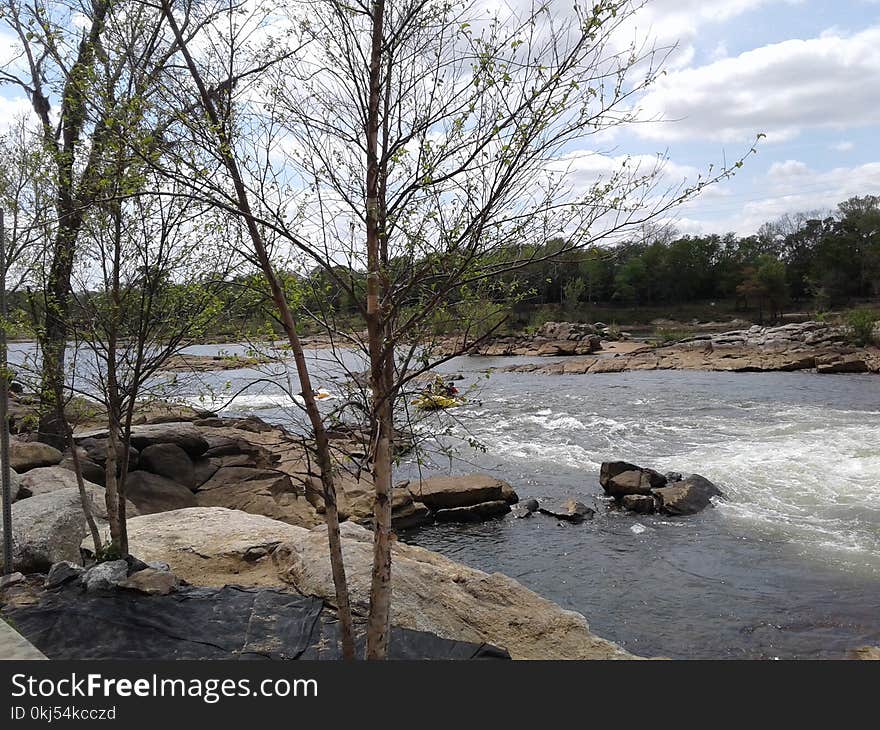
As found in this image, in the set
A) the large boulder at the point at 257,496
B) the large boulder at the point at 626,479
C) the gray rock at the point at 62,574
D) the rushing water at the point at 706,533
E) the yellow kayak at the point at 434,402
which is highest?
the yellow kayak at the point at 434,402

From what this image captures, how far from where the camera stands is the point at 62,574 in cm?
608

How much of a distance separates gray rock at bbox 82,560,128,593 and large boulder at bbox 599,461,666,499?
8.72 metres

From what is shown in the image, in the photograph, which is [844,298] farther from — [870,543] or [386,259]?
[386,259]

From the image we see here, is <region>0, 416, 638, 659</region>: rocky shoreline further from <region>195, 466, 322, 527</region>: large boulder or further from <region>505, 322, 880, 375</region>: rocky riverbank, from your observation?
<region>505, 322, 880, 375</region>: rocky riverbank

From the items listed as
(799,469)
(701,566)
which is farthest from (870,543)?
(799,469)

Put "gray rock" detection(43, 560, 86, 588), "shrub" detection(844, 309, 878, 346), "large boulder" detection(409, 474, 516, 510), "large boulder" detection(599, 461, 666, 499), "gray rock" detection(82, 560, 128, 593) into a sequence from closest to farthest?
1. "gray rock" detection(82, 560, 128, 593)
2. "gray rock" detection(43, 560, 86, 588)
3. "large boulder" detection(409, 474, 516, 510)
4. "large boulder" detection(599, 461, 666, 499)
5. "shrub" detection(844, 309, 878, 346)

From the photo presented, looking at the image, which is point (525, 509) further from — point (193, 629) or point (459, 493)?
Answer: point (193, 629)

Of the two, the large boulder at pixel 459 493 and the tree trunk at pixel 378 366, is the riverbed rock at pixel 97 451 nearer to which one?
the large boulder at pixel 459 493

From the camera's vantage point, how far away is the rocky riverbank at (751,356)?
111ft

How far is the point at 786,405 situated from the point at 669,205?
69.6 ft

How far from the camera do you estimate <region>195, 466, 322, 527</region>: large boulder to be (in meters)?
11.2

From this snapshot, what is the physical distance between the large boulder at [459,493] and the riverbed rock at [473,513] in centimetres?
12

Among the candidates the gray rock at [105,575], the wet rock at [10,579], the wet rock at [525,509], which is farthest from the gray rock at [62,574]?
the wet rock at [525,509]

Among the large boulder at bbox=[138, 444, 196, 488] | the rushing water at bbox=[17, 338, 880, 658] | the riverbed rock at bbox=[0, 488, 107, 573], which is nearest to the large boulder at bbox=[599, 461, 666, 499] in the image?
the rushing water at bbox=[17, 338, 880, 658]
